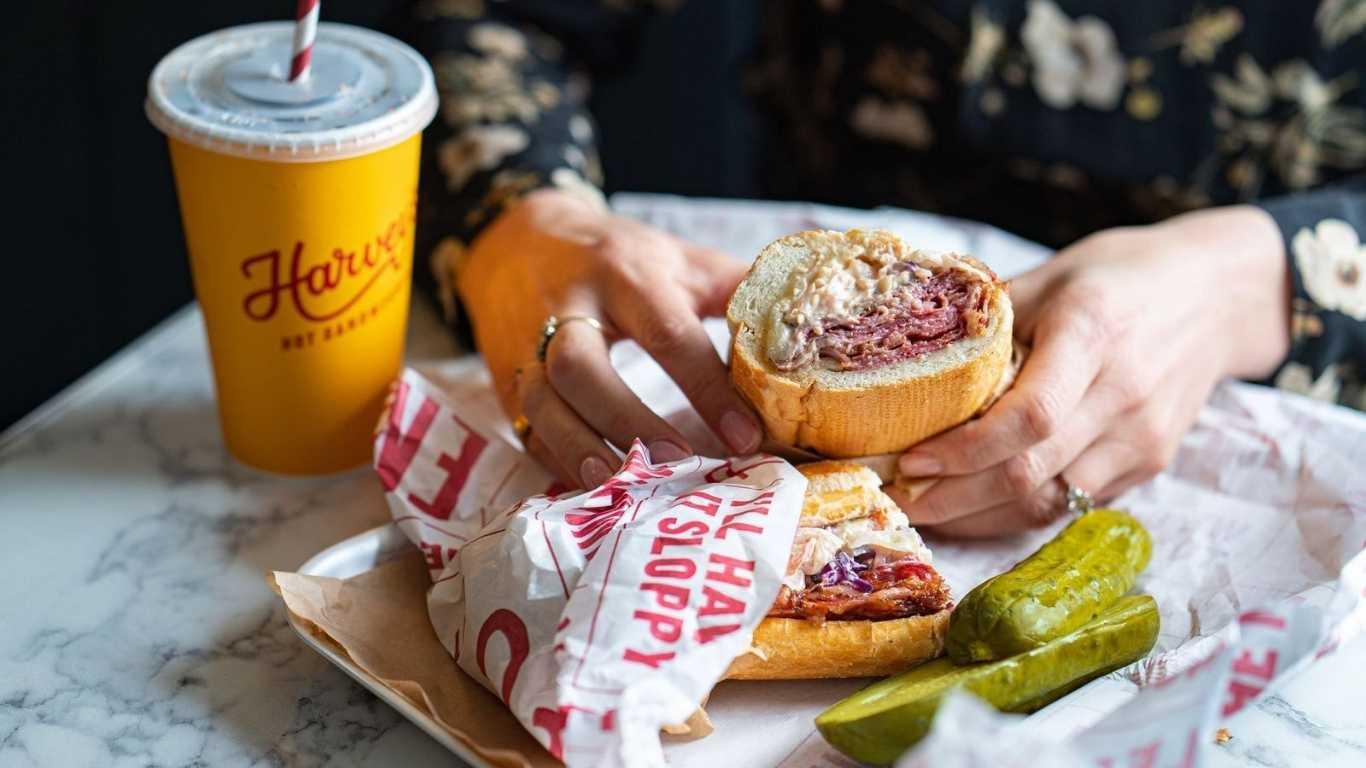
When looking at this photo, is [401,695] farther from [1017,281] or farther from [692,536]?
[1017,281]

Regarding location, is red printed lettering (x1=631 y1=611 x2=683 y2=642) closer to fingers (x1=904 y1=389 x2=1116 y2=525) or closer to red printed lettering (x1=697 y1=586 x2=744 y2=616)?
red printed lettering (x1=697 y1=586 x2=744 y2=616)

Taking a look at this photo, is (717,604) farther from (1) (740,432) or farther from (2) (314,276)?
(2) (314,276)

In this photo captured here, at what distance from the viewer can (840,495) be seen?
121 centimetres

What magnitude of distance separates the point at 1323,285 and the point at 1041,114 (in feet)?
1.67

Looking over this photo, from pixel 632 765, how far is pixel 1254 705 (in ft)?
1.88

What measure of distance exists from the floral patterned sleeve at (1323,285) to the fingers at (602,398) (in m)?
0.88

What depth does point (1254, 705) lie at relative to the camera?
3.81ft

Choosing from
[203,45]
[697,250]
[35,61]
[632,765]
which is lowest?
[35,61]

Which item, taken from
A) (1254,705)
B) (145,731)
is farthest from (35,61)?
(1254,705)

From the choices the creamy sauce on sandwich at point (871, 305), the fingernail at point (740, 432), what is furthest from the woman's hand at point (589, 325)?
the creamy sauce on sandwich at point (871, 305)

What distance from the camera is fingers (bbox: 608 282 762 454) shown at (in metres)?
1.25

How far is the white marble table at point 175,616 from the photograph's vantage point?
3.67 ft

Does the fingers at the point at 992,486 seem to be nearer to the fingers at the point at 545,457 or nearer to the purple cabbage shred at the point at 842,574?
the purple cabbage shred at the point at 842,574

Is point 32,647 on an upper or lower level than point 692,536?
lower
